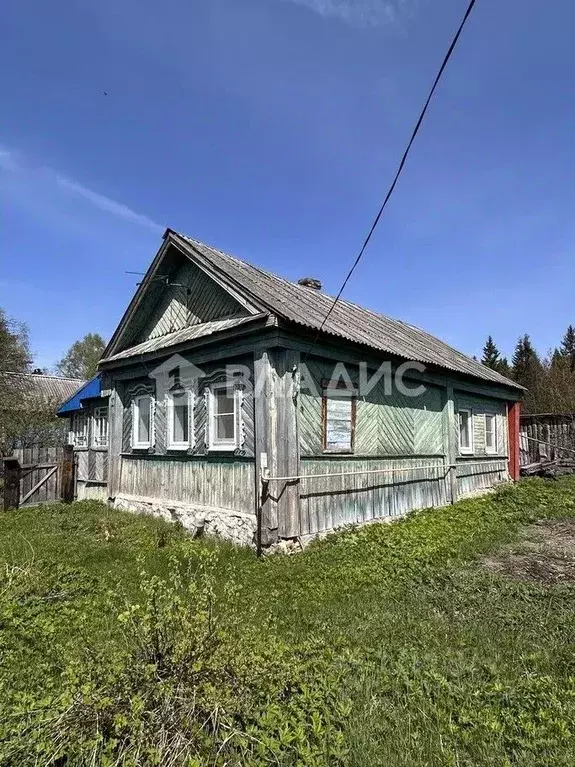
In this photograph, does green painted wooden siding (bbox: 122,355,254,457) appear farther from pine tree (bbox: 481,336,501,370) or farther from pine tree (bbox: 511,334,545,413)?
pine tree (bbox: 481,336,501,370)

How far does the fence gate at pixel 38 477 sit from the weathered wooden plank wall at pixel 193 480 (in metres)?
2.97

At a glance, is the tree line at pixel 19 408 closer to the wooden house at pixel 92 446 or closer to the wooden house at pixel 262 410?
the wooden house at pixel 92 446

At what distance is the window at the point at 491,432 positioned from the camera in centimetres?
1469

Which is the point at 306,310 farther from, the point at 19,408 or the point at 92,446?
the point at 19,408

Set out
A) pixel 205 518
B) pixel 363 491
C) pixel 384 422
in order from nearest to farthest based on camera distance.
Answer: pixel 205 518 → pixel 363 491 → pixel 384 422

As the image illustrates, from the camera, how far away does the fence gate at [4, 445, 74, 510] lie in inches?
470

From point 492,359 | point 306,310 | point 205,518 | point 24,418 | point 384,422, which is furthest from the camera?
point 492,359

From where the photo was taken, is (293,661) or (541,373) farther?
(541,373)

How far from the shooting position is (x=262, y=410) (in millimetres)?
7699

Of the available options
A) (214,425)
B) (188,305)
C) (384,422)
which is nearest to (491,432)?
(384,422)

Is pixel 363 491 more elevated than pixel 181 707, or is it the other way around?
pixel 363 491

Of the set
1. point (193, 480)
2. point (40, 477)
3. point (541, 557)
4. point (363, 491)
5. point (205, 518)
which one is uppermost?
point (193, 480)

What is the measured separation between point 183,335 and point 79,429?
10381mm

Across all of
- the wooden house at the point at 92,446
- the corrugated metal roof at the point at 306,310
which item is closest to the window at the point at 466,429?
the corrugated metal roof at the point at 306,310
